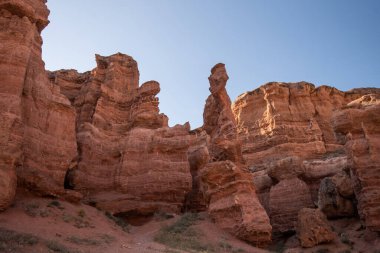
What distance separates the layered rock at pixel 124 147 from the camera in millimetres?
27400

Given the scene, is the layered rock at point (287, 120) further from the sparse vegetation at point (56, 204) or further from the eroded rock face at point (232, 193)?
the sparse vegetation at point (56, 204)

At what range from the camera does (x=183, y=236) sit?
2192 centimetres

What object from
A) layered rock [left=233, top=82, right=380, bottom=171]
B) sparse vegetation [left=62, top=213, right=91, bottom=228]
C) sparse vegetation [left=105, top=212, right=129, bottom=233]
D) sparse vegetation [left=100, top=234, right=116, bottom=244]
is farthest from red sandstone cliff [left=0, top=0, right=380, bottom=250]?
layered rock [left=233, top=82, right=380, bottom=171]

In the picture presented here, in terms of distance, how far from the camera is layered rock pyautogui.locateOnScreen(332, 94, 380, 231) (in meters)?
22.1

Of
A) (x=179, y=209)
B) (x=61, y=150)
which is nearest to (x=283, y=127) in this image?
(x=179, y=209)

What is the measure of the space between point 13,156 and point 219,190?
1378 centimetres

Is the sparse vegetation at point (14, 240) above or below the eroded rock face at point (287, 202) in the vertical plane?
below

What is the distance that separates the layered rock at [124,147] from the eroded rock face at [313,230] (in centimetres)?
928

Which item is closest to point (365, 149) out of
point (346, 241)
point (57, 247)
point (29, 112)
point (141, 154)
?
point (346, 241)

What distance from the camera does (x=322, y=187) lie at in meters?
28.9

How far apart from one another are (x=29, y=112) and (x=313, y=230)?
19.7 metres

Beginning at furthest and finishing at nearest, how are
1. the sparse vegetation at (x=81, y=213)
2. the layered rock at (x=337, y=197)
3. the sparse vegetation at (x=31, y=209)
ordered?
1. the layered rock at (x=337, y=197)
2. the sparse vegetation at (x=81, y=213)
3. the sparse vegetation at (x=31, y=209)

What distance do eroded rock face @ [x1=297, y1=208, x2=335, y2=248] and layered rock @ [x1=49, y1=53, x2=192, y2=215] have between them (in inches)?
365

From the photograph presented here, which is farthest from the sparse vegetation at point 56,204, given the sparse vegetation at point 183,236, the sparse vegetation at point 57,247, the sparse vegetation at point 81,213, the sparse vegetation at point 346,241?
the sparse vegetation at point 346,241
